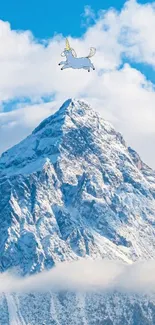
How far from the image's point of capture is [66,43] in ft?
446

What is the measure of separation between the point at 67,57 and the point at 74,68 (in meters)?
2.71

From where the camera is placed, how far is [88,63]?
458 ft

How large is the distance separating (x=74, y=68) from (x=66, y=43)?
149 inches

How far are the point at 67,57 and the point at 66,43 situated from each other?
2.96 m

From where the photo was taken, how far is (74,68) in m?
137

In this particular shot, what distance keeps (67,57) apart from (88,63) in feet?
11.4

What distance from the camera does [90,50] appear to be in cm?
13725

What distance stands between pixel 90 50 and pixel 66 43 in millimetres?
3806

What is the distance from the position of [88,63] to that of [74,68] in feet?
12.8

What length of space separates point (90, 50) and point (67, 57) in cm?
366
